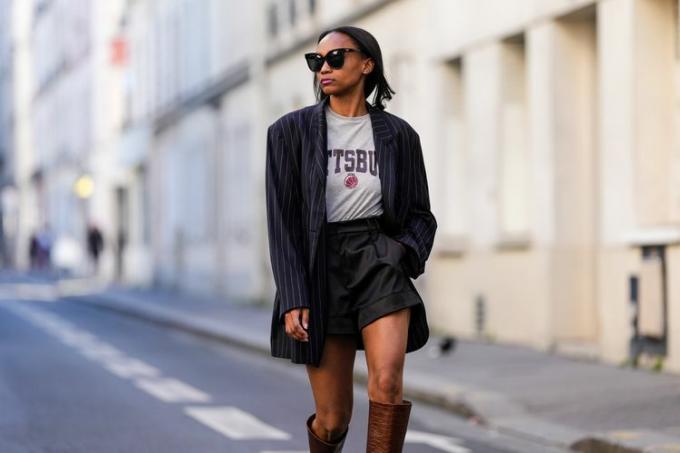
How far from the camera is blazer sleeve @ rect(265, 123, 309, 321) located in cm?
615

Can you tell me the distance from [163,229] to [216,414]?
1276 inches

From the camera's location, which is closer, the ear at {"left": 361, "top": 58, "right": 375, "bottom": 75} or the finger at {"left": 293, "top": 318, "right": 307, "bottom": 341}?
the finger at {"left": 293, "top": 318, "right": 307, "bottom": 341}

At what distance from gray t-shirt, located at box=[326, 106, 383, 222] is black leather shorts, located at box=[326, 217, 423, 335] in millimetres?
65

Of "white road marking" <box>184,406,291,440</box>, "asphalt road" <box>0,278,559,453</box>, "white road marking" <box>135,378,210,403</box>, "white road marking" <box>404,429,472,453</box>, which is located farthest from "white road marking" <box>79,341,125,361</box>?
"white road marking" <box>404,429,472,453</box>

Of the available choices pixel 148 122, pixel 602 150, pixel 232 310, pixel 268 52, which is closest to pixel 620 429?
pixel 602 150

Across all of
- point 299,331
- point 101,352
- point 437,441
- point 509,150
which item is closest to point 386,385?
point 299,331

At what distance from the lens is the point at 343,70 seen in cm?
638

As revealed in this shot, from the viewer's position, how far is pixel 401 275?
6262 mm

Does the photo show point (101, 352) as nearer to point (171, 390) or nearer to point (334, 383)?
point (171, 390)

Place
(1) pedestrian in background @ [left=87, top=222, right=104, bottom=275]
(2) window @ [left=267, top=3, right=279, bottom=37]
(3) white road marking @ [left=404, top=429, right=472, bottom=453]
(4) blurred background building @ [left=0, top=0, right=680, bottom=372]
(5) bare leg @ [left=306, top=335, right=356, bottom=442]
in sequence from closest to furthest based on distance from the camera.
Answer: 1. (5) bare leg @ [left=306, top=335, right=356, bottom=442]
2. (3) white road marking @ [left=404, top=429, right=472, bottom=453]
3. (4) blurred background building @ [left=0, top=0, right=680, bottom=372]
4. (2) window @ [left=267, top=3, right=279, bottom=37]
5. (1) pedestrian in background @ [left=87, top=222, right=104, bottom=275]

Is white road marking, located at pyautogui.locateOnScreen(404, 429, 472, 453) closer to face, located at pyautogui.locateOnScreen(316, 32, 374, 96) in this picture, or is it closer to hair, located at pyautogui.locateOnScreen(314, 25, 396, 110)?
hair, located at pyautogui.locateOnScreen(314, 25, 396, 110)

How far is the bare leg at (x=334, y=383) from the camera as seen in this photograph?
20.4 ft

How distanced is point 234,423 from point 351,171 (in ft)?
17.0

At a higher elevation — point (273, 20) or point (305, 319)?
point (273, 20)
